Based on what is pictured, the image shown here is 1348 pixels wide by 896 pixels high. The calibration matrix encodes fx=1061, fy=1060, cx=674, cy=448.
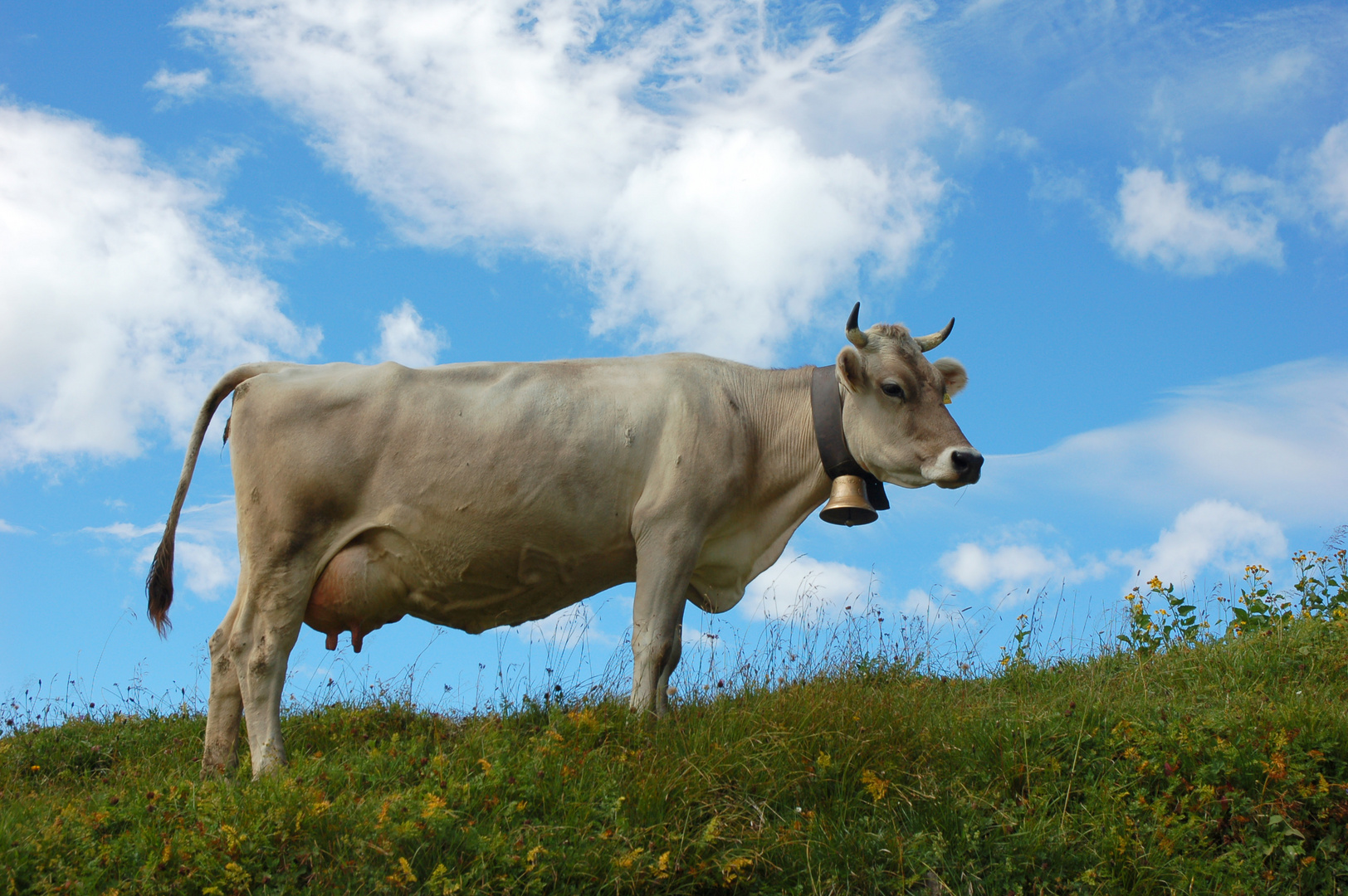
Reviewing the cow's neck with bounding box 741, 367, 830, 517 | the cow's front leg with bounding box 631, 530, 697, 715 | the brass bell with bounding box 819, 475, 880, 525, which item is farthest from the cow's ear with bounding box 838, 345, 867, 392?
the cow's front leg with bounding box 631, 530, 697, 715

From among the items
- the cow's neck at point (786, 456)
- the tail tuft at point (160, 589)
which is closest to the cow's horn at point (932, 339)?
the cow's neck at point (786, 456)

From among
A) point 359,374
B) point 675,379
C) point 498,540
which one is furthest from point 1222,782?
point 359,374

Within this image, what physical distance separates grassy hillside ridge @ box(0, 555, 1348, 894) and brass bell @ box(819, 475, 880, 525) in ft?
4.03

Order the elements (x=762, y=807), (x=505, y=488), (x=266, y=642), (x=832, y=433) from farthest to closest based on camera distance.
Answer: (x=832, y=433) → (x=505, y=488) → (x=266, y=642) → (x=762, y=807)

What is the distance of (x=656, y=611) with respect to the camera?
694 cm

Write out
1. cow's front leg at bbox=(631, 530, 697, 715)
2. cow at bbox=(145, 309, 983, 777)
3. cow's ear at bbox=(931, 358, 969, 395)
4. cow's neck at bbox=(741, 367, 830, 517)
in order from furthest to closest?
cow's ear at bbox=(931, 358, 969, 395) < cow's neck at bbox=(741, 367, 830, 517) < cow at bbox=(145, 309, 983, 777) < cow's front leg at bbox=(631, 530, 697, 715)

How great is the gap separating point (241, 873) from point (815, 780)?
3.00 meters

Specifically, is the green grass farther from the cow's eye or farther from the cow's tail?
the cow's eye

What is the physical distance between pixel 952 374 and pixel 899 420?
1.26m

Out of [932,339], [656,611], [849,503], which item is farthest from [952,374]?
[656,611]

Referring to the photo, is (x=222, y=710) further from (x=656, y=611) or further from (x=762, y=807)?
(x=762, y=807)

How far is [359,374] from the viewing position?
7.60 m

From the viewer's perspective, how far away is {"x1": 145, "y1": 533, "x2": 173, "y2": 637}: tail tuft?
776 centimetres

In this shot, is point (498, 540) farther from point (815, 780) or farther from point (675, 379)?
point (815, 780)
